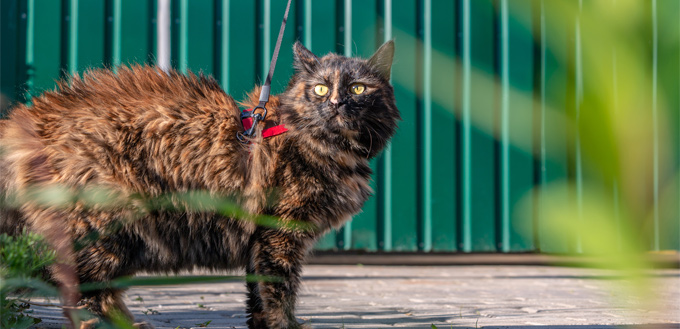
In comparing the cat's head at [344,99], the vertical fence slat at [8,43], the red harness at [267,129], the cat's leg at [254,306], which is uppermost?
the vertical fence slat at [8,43]

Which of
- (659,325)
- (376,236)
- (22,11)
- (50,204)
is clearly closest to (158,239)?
(50,204)

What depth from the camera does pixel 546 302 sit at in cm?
405

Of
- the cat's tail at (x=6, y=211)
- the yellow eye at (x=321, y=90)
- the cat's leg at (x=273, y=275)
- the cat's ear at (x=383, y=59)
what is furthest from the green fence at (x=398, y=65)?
the cat's tail at (x=6, y=211)

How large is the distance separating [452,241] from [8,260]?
5.12 meters

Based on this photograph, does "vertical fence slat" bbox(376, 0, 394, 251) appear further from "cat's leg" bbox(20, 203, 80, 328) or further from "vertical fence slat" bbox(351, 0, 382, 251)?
"cat's leg" bbox(20, 203, 80, 328)

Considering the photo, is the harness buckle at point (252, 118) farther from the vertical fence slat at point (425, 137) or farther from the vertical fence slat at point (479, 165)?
the vertical fence slat at point (479, 165)

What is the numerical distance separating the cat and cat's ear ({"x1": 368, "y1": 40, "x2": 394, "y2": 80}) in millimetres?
105

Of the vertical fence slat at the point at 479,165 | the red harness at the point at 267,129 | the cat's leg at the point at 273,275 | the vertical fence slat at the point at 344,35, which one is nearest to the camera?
the cat's leg at the point at 273,275

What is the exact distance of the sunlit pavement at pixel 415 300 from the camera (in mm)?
3174

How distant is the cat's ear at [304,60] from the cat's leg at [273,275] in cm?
99

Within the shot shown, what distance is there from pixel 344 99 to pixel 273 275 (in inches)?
38.9

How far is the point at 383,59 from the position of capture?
312 cm

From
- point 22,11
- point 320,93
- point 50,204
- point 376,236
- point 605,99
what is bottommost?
point 376,236

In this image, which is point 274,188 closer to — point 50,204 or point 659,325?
point 50,204
